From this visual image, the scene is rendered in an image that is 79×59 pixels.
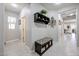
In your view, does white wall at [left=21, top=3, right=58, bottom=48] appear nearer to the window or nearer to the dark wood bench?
the dark wood bench

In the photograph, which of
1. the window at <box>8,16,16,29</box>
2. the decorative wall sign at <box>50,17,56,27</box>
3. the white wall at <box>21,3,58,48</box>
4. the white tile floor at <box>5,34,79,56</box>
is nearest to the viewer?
the white tile floor at <box>5,34,79,56</box>

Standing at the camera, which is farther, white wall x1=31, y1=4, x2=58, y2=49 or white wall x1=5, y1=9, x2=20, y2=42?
white wall x1=5, y1=9, x2=20, y2=42

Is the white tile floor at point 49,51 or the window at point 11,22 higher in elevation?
the window at point 11,22

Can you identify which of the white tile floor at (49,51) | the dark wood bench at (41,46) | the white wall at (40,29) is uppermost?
the white wall at (40,29)

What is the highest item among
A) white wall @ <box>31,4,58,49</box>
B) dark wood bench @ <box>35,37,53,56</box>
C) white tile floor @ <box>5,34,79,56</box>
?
white wall @ <box>31,4,58,49</box>

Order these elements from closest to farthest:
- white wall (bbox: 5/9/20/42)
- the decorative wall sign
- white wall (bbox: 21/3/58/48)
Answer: white wall (bbox: 21/3/58/48), the decorative wall sign, white wall (bbox: 5/9/20/42)

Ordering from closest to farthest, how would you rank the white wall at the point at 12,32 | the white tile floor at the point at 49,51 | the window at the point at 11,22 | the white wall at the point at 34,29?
the white tile floor at the point at 49,51 < the white wall at the point at 34,29 < the white wall at the point at 12,32 < the window at the point at 11,22

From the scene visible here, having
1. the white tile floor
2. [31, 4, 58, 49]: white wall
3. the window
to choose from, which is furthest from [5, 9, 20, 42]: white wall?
[31, 4, 58, 49]: white wall

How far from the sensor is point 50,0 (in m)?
1.71

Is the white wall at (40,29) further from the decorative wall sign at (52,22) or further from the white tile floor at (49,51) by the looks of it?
the white tile floor at (49,51)

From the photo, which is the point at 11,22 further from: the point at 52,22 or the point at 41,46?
the point at 41,46

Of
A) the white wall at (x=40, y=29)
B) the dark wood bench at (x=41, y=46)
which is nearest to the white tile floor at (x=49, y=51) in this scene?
the dark wood bench at (x=41, y=46)

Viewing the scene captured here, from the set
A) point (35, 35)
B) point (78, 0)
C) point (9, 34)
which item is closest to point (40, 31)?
point (35, 35)

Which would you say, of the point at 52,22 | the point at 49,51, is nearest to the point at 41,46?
the point at 49,51
